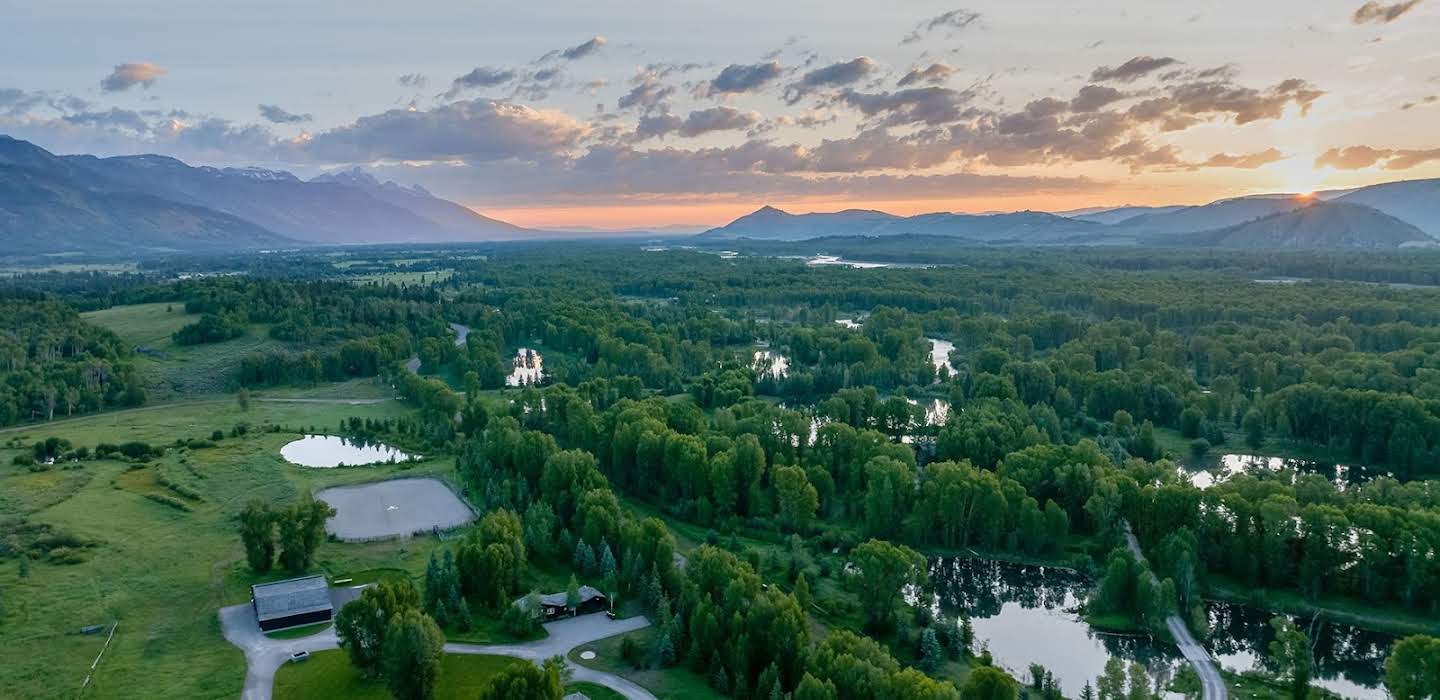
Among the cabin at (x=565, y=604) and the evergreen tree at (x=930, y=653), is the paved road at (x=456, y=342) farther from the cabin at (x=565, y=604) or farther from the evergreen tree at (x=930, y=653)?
the evergreen tree at (x=930, y=653)

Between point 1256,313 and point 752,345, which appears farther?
point 752,345

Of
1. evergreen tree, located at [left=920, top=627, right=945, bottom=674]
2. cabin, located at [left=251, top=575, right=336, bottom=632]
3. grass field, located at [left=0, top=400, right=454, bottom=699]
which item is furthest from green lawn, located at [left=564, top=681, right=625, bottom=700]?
cabin, located at [left=251, top=575, right=336, bottom=632]

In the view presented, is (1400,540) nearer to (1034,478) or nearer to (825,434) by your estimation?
(1034,478)

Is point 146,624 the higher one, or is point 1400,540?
point 1400,540

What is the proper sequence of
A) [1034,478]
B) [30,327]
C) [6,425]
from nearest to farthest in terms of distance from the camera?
[1034,478], [6,425], [30,327]

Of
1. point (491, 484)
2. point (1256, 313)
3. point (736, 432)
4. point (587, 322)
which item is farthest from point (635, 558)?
point (1256, 313)
